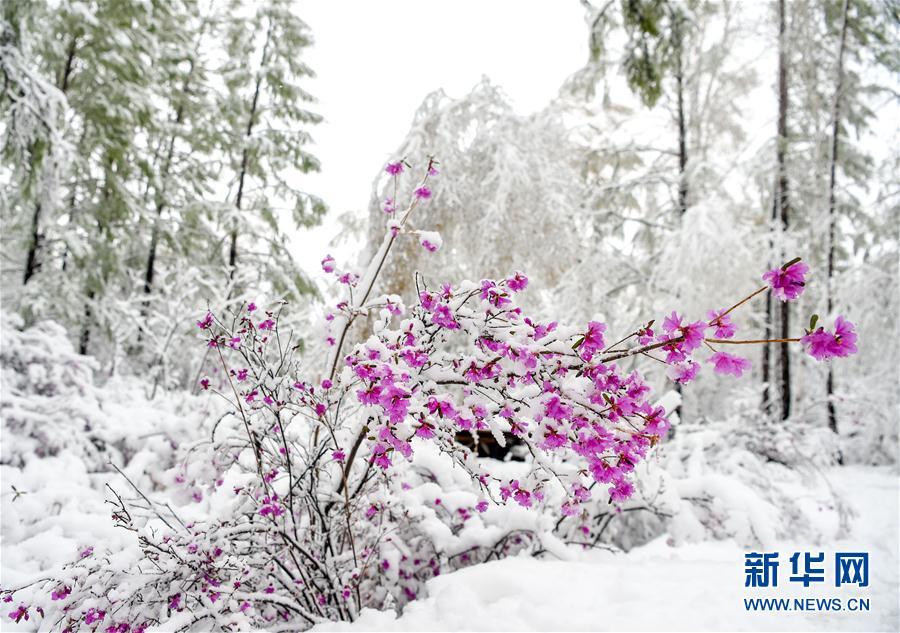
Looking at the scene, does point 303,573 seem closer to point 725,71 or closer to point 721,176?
point 721,176

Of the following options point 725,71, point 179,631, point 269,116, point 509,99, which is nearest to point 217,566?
point 179,631

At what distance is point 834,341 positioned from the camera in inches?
49.3

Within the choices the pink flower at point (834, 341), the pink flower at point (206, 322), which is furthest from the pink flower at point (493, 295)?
the pink flower at point (206, 322)

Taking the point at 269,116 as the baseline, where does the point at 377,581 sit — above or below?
below

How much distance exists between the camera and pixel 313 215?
9.11 metres

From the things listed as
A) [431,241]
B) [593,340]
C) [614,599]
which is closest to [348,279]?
[431,241]

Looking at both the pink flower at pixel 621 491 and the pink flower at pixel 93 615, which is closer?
the pink flower at pixel 621 491

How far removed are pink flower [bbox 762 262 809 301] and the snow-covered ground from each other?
1387mm

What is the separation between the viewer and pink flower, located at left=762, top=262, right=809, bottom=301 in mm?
1304

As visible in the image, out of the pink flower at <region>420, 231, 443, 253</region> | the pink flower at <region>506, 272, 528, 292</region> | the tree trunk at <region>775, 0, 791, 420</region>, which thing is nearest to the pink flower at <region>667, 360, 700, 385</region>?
the pink flower at <region>506, 272, 528, 292</region>

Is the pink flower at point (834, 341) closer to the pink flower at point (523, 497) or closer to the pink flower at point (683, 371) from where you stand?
the pink flower at point (683, 371)

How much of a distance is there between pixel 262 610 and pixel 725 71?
33.6 ft

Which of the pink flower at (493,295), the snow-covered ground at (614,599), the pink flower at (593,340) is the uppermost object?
the pink flower at (493,295)

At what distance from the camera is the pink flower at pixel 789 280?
130 cm
